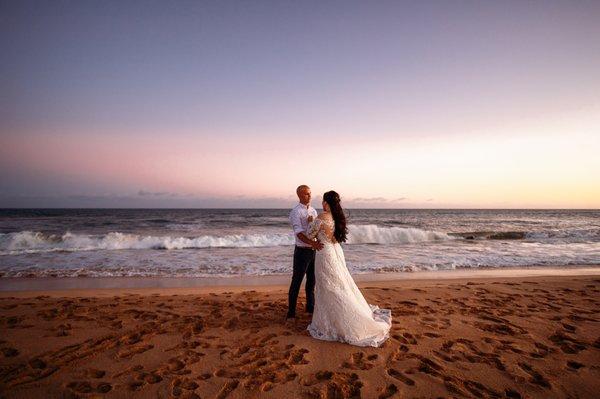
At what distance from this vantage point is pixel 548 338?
4484mm

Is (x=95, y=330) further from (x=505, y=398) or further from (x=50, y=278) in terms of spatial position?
(x=50, y=278)

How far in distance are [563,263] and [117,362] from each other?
15069 millimetres

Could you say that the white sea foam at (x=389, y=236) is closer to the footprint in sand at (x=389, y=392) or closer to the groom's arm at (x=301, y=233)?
the groom's arm at (x=301, y=233)

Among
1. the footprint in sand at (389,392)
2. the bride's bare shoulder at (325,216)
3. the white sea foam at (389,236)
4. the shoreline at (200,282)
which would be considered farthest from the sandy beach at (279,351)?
the white sea foam at (389,236)

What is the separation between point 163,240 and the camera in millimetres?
17734

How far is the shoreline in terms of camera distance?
25.5 feet

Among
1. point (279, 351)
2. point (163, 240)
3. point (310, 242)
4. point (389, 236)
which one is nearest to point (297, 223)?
point (310, 242)

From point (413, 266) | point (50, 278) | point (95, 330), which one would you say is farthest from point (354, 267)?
point (50, 278)

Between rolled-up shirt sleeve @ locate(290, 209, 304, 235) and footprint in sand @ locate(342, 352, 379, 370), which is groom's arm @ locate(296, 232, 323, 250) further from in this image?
footprint in sand @ locate(342, 352, 379, 370)

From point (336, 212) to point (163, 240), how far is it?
626 inches

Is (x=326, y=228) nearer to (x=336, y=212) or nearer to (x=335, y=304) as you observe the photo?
(x=336, y=212)

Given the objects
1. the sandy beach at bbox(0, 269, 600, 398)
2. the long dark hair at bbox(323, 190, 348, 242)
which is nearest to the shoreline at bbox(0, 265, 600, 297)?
the sandy beach at bbox(0, 269, 600, 398)

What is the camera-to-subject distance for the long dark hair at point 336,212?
4.43 meters

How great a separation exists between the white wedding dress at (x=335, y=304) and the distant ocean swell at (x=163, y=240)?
13054 mm
